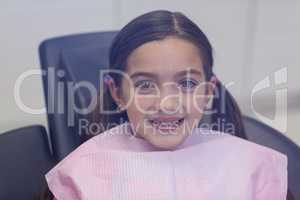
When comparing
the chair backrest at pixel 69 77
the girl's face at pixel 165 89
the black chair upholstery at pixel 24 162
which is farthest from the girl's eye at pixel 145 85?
the black chair upholstery at pixel 24 162

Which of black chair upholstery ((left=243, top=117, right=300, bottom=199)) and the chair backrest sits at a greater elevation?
the chair backrest

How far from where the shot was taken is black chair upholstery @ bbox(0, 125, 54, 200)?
751 millimetres

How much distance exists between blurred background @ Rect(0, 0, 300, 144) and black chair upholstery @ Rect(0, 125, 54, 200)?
0.04 m

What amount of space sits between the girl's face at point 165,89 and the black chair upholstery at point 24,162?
0.23 meters

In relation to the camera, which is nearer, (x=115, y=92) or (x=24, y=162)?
(x=115, y=92)

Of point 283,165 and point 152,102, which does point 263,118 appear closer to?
point 283,165

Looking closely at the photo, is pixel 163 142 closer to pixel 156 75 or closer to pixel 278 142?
pixel 156 75

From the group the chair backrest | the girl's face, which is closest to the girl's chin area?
the girl's face

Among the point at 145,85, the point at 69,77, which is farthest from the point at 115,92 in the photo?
the point at 69,77

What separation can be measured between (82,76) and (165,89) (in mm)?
226

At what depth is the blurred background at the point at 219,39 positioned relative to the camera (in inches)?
30.8

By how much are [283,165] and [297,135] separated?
0.29 meters

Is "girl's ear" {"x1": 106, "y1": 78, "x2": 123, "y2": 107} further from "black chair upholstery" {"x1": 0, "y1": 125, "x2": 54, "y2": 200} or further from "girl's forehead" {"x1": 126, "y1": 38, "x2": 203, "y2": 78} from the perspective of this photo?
"black chair upholstery" {"x1": 0, "y1": 125, "x2": 54, "y2": 200}

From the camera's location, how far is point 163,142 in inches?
23.8
